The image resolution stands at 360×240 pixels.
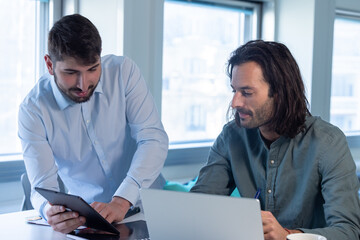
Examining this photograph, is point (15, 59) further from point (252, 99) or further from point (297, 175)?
point (297, 175)

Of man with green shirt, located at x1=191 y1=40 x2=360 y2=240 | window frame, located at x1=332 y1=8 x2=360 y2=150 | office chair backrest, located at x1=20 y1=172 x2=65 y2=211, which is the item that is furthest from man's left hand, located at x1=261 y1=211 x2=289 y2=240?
window frame, located at x1=332 y1=8 x2=360 y2=150

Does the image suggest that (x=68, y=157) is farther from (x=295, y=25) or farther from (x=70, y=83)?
(x=295, y=25)

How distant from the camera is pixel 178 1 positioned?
3.60 m

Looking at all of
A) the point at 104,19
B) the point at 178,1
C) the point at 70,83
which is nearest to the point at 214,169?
the point at 70,83

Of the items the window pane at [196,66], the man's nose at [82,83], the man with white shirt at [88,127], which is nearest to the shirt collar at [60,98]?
the man with white shirt at [88,127]

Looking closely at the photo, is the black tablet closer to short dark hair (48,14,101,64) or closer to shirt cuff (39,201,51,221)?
shirt cuff (39,201,51,221)

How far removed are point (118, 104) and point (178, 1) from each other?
156 centimetres

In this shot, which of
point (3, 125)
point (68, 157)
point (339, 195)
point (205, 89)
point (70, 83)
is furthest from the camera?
point (205, 89)

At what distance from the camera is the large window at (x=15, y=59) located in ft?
9.65

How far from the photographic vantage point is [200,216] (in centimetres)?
133

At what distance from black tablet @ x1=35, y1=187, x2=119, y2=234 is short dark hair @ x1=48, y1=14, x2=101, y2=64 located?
516 millimetres

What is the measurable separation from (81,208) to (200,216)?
0.51 m

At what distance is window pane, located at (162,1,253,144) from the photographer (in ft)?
11.9

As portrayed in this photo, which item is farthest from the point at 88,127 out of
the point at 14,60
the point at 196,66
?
the point at 196,66
